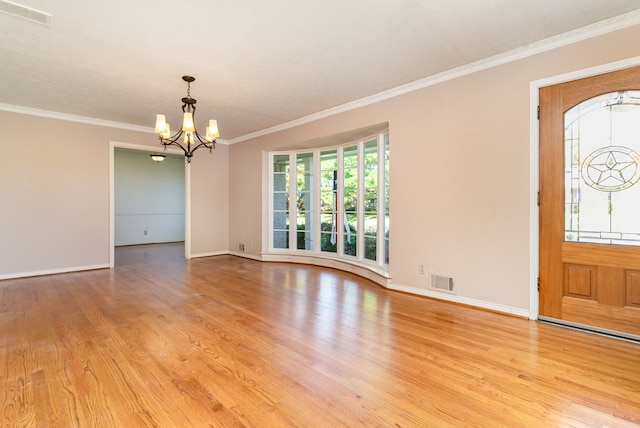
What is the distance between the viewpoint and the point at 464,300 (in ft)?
11.5

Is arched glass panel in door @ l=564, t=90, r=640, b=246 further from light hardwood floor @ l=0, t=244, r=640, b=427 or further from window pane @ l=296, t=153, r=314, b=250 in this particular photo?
window pane @ l=296, t=153, r=314, b=250

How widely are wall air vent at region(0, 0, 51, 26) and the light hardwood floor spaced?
8.82ft

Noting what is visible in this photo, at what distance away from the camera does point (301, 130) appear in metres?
5.63

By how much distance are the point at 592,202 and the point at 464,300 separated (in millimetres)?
1532

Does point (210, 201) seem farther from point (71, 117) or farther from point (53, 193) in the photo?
point (71, 117)

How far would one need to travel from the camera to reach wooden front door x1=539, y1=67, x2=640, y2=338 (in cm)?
261

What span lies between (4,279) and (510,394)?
6.73 m

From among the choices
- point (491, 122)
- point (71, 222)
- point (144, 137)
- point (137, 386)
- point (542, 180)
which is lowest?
point (137, 386)

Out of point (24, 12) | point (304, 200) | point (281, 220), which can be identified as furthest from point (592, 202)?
point (24, 12)

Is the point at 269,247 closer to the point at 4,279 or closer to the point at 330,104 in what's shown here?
the point at 330,104

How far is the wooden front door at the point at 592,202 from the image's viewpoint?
2609 mm

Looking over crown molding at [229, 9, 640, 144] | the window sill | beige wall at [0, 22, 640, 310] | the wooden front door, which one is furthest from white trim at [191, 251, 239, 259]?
the wooden front door

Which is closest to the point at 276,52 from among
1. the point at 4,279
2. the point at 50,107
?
the point at 50,107

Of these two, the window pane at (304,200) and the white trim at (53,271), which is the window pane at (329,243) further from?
the white trim at (53,271)
